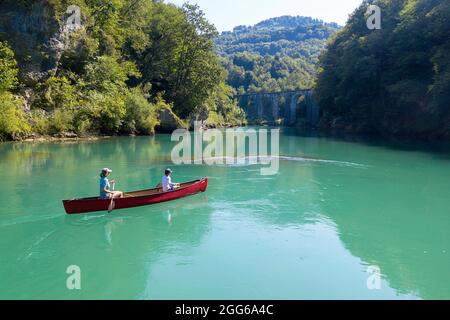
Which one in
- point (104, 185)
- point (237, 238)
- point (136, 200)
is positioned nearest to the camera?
point (237, 238)

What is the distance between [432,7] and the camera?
46.8 meters

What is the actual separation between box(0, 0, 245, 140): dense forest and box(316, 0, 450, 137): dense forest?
1927 centimetres

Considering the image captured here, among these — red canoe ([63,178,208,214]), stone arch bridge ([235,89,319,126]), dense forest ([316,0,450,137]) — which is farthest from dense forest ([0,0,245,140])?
stone arch bridge ([235,89,319,126])

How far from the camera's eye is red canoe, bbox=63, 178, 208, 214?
1584cm

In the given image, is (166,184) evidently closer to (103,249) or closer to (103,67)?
(103,249)

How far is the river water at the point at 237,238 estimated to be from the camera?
34.4ft

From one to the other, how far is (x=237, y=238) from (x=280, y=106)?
12203 cm

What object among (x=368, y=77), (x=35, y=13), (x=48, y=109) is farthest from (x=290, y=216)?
(x=368, y=77)

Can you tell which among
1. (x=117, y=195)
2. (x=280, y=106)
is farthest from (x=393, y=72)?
(x=280, y=106)

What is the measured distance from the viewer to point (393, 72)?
55312 millimetres

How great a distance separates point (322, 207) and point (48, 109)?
35.6 meters

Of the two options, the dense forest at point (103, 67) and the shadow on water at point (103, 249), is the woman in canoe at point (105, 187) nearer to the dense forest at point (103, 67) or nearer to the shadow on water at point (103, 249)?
the shadow on water at point (103, 249)

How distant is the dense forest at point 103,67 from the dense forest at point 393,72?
63.2 ft

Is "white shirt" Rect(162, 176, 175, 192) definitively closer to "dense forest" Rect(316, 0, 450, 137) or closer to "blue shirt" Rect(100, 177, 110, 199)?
"blue shirt" Rect(100, 177, 110, 199)
